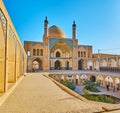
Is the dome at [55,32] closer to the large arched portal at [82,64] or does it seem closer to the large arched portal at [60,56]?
the large arched portal at [60,56]

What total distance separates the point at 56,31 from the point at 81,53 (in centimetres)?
696

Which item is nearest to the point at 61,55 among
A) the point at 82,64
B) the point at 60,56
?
the point at 60,56

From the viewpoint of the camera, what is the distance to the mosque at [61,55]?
22.3 meters

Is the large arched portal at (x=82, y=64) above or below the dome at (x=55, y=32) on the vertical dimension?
below

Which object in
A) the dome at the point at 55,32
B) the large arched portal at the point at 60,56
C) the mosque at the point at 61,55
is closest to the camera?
the mosque at the point at 61,55

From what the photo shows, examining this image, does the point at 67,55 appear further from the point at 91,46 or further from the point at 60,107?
the point at 60,107

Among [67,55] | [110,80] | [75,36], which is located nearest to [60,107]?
[110,80]

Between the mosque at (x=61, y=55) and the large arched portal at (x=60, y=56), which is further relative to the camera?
the large arched portal at (x=60, y=56)

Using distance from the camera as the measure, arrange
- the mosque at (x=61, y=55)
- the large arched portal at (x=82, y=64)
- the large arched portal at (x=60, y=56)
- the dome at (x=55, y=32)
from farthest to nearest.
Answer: the dome at (x=55, y=32) < the large arched portal at (x=82, y=64) < the large arched portal at (x=60, y=56) < the mosque at (x=61, y=55)

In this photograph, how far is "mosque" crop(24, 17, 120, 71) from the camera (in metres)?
22.3

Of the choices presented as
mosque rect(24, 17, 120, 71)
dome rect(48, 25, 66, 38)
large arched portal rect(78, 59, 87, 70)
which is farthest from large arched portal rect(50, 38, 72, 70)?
large arched portal rect(78, 59, 87, 70)

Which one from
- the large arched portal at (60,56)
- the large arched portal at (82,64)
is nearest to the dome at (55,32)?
the large arched portal at (60,56)

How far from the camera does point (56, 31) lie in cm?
2627

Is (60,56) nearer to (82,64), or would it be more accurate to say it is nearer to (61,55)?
(61,55)
